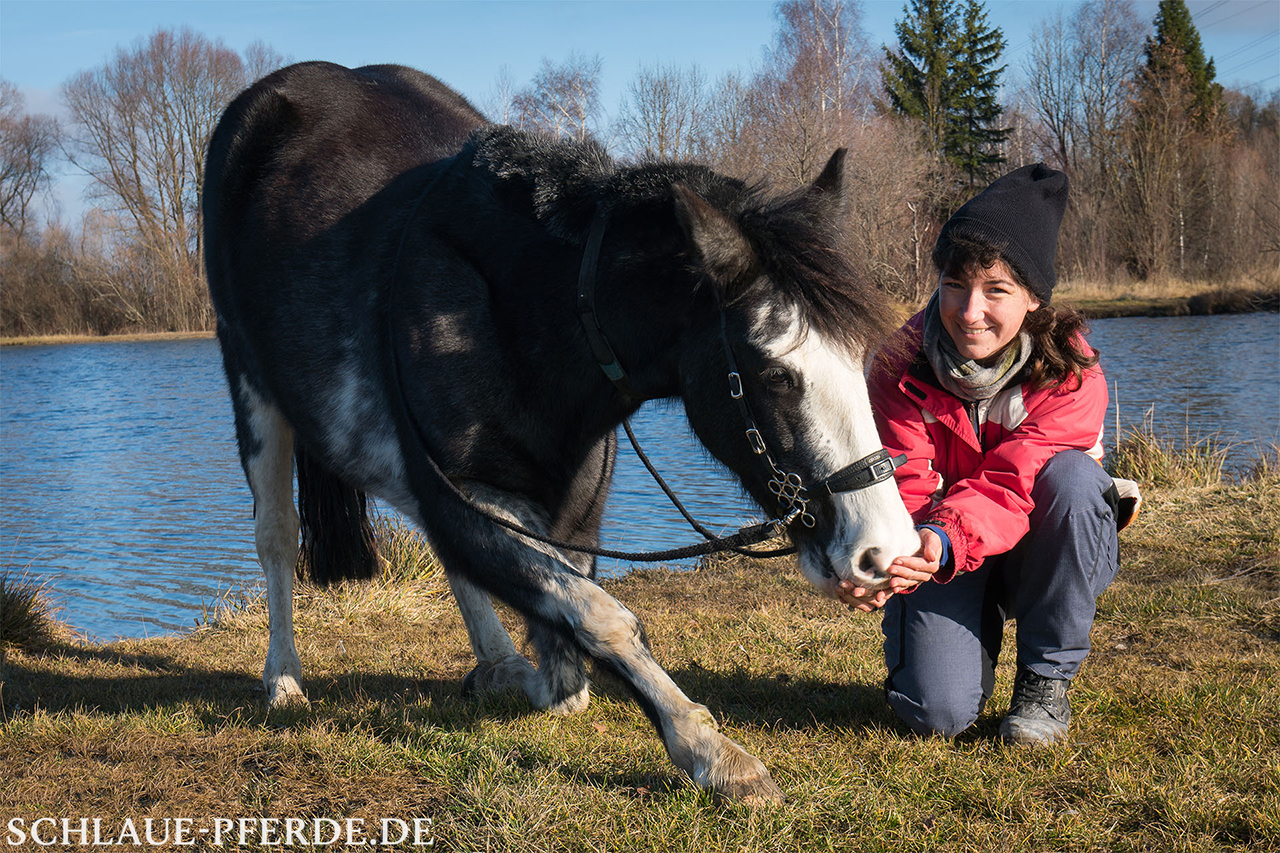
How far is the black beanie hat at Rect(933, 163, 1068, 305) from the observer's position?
2916 mm

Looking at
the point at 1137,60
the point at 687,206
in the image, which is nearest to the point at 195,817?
the point at 687,206

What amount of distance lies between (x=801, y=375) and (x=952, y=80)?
137 feet

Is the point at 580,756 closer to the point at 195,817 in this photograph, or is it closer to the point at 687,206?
the point at 195,817

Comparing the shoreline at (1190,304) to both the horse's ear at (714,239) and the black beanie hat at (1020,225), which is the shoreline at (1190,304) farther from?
the horse's ear at (714,239)

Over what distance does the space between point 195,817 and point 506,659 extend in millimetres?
1359

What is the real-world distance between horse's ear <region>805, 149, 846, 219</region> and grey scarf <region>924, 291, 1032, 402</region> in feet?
1.82

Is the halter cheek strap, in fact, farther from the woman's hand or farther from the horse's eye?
the woman's hand

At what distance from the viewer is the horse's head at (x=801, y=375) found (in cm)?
240

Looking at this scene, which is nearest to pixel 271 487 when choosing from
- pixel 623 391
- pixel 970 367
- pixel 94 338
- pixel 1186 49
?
pixel 623 391

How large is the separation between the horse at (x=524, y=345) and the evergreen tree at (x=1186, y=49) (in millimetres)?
40608

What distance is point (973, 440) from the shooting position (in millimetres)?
3213

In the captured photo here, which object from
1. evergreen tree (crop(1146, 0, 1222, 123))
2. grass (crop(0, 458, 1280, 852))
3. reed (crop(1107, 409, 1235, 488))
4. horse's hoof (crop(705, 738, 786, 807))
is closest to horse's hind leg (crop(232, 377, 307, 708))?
grass (crop(0, 458, 1280, 852))

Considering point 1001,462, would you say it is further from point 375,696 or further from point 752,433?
point 375,696

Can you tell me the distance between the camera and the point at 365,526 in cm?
471
